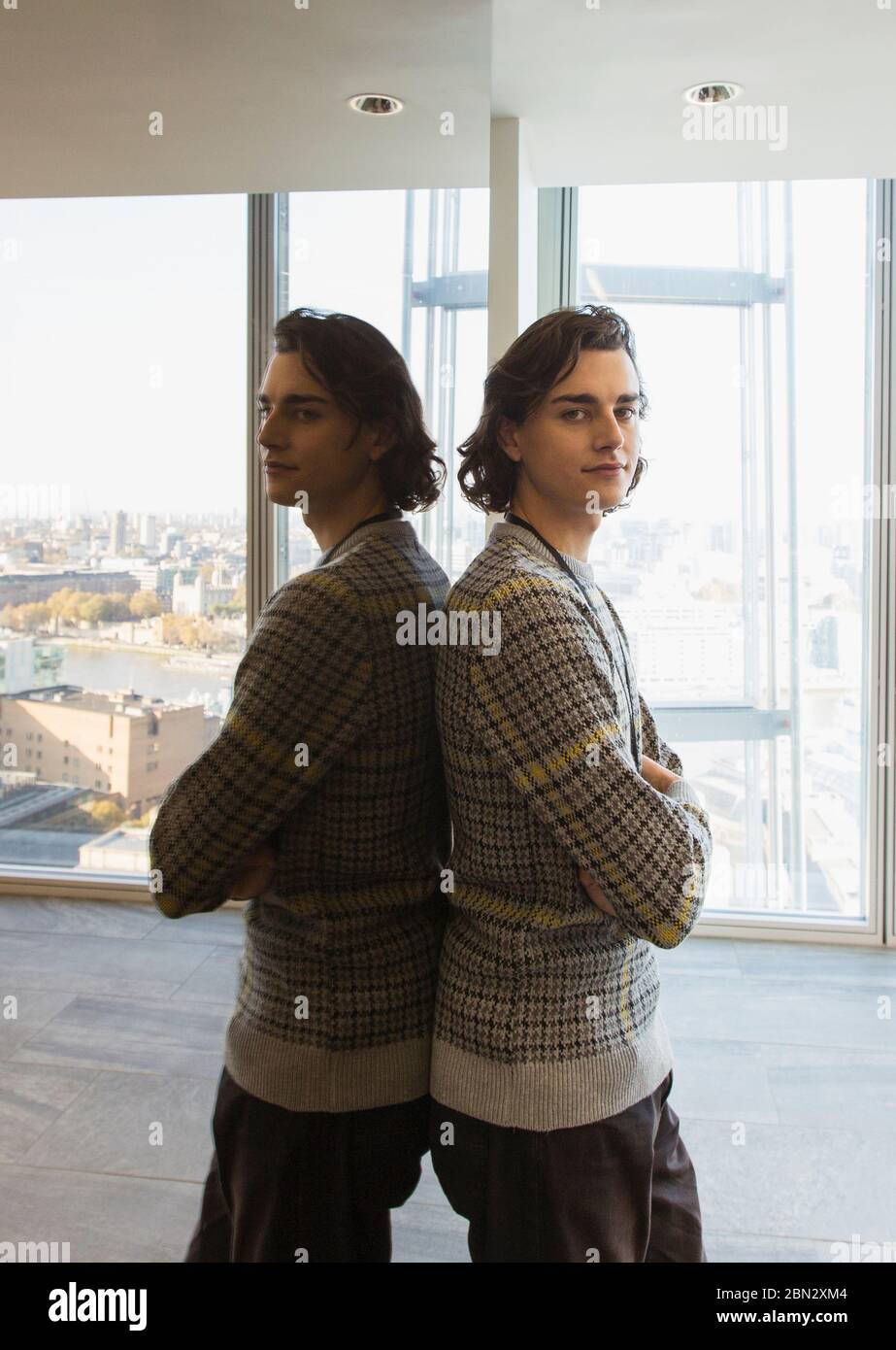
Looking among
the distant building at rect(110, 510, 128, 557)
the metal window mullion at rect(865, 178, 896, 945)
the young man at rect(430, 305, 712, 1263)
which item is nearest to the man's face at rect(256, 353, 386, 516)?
the young man at rect(430, 305, 712, 1263)

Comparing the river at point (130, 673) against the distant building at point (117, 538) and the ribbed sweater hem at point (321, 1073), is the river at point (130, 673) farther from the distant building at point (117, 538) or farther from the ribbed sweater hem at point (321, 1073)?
the ribbed sweater hem at point (321, 1073)

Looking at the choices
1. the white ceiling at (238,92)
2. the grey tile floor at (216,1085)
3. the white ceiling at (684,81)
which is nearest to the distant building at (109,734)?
the grey tile floor at (216,1085)

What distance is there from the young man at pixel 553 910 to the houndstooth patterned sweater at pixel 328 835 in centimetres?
7

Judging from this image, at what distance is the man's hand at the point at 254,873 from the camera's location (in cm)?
124

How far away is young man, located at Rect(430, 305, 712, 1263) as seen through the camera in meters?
1.13

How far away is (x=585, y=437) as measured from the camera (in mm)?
1335

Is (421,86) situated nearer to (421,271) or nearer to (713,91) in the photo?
(713,91)

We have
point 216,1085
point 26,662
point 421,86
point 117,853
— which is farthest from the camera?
point 26,662

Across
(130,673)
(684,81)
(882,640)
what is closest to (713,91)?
(684,81)

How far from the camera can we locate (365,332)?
1400 mm

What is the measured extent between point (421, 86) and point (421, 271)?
1.38 metres

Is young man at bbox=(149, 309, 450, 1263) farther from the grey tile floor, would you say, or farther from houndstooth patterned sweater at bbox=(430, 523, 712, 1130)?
the grey tile floor

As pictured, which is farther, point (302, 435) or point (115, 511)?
point (115, 511)

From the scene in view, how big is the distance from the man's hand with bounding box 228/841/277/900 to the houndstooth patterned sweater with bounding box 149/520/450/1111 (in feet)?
0.04
